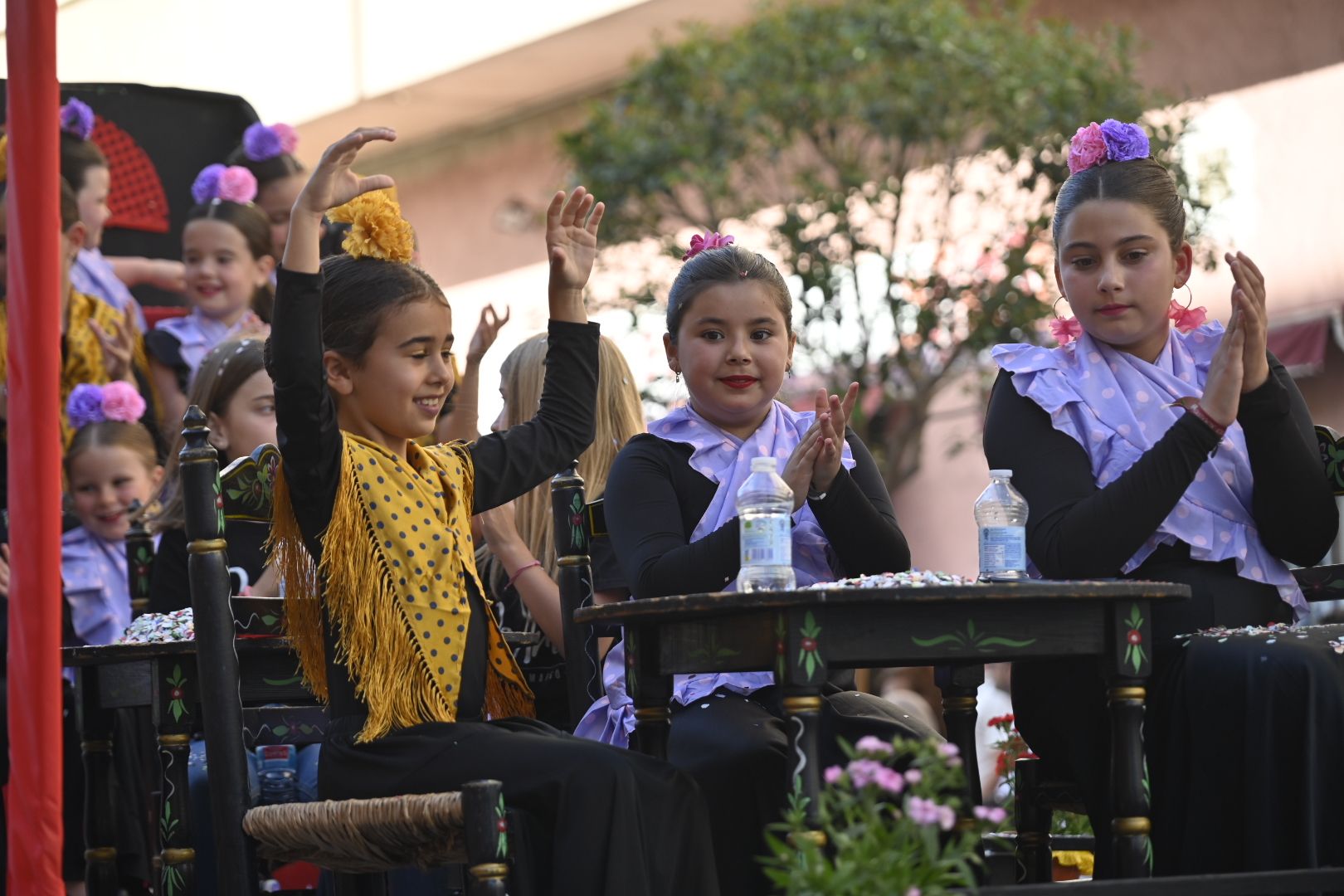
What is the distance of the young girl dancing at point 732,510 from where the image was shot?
330 centimetres

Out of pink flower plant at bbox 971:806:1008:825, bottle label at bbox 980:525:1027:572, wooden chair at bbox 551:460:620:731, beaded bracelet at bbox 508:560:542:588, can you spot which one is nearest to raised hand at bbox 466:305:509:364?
beaded bracelet at bbox 508:560:542:588

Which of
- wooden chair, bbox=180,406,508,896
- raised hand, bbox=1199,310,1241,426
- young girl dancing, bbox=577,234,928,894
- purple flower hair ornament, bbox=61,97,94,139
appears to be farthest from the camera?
purple flower hair ornament, bbox=61,97,94,139

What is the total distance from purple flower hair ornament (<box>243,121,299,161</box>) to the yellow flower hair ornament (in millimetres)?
3771

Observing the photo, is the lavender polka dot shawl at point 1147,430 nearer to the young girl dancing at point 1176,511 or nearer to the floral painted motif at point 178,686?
the young girl dancing at point 1176,511

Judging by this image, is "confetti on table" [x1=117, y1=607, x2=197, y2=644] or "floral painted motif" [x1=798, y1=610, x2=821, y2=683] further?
"confetti on table" [x1=117, y1=607, x2=197, y2=644]

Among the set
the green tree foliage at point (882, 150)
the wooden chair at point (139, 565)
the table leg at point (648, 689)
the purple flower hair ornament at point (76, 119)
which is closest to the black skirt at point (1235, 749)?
the table leg at point (648, 689)

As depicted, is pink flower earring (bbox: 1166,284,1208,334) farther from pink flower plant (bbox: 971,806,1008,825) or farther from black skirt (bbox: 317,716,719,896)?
pink flower plant (bbox: 971,806,1008,825)

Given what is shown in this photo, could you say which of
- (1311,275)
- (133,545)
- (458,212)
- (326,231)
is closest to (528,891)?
(133,545)

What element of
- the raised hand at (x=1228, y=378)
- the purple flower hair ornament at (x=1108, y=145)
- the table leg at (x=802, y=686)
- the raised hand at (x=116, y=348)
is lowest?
the table leg at (x=802, y=686)

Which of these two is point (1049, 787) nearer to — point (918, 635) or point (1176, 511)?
point (1176, 511)

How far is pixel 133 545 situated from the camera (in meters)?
4.68

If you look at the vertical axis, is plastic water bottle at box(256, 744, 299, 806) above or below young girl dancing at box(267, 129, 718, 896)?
below

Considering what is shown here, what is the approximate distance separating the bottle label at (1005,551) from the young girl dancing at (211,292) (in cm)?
390

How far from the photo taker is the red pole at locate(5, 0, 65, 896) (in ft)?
10.6
